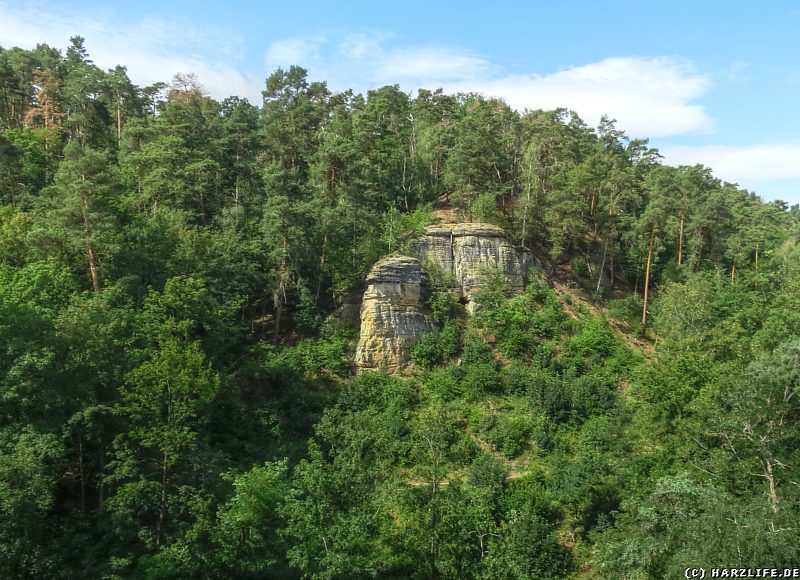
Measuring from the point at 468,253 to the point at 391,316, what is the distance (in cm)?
728

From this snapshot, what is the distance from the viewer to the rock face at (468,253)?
34.2m

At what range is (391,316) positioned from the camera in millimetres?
30969

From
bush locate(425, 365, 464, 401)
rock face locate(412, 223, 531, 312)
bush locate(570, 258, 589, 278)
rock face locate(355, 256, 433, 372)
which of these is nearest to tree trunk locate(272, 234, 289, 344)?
rock face locate(355, 256, 433, 372)

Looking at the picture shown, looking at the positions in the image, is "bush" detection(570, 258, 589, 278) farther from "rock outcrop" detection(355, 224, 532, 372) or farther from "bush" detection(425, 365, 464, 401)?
"bush" detection(425, 365, 464, 401)

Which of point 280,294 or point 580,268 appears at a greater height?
point 580,268

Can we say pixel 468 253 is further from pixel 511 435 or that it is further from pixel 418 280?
pixel 511 435

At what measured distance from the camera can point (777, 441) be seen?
54.2 feet

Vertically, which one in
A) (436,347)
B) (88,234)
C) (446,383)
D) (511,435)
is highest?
(88,234)

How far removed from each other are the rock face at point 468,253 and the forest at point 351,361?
1084mm

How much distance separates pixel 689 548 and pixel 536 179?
27.7 m

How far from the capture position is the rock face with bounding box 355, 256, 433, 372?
30453 millimetres

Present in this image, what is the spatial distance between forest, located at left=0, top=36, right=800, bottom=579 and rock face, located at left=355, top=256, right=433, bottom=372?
1004 millimetres

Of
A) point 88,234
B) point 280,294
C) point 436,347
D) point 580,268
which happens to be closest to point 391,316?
point 436,347

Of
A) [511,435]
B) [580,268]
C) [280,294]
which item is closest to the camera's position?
[511,435]
